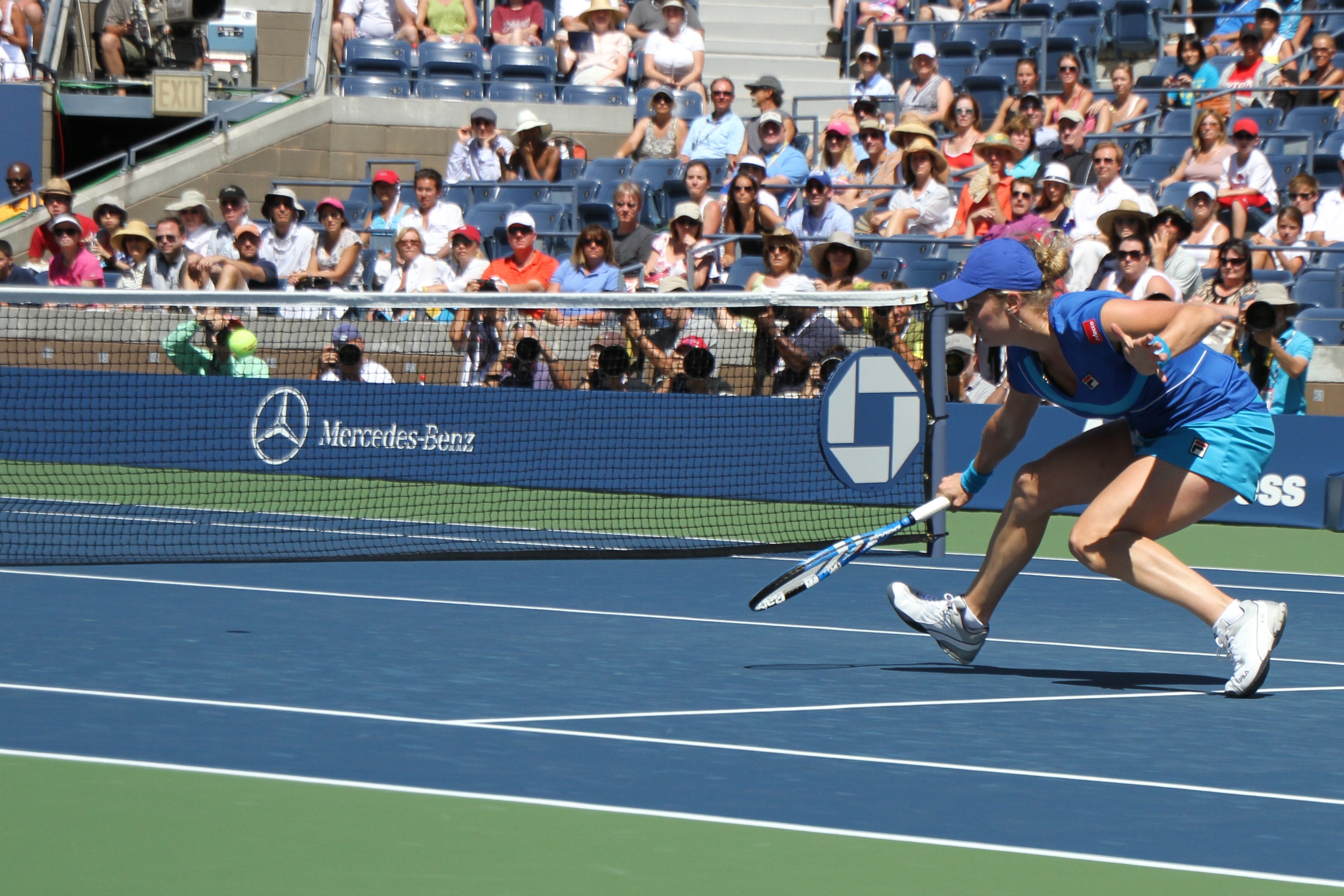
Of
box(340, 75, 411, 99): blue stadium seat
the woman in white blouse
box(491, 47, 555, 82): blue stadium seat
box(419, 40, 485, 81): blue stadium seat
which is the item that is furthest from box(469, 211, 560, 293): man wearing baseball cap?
box(340, 75, 411, 99): blue stadium seat

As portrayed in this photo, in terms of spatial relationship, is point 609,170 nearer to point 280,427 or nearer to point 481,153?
point 481,153

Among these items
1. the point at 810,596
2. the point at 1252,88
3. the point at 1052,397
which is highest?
the point at 1252,88

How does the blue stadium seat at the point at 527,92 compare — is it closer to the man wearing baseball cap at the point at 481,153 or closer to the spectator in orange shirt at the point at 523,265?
the man wearing baseball cap at the point at 481,153

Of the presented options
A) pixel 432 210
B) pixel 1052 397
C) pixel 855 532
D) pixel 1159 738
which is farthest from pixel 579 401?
pixel 1159 738

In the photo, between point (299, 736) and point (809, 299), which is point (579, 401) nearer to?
point (809, 299)

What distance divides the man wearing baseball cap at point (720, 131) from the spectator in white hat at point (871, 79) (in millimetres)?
1861

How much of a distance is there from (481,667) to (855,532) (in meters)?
4.65

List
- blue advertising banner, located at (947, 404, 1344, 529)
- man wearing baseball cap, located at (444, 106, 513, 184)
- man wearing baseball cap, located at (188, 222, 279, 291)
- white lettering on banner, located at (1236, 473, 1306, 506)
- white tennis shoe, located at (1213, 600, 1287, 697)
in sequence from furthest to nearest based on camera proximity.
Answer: man wearing baseball cap, located at (444, 106, 513, 184), man wearing baseball cap, located at (188, 222, 279, 291), white lettering on banner, located at (1236, 473, 1306, 506), blue advertising banner, located at (947, 404, 1344, 529), white tennis shoe, located at (1213, 600, 1287, 697)

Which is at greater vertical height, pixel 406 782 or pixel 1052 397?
pixel 1052 397

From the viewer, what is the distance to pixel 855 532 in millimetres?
11195

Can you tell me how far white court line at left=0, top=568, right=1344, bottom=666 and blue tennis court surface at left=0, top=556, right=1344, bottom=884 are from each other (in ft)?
0.09

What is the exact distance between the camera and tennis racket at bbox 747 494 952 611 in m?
7.04

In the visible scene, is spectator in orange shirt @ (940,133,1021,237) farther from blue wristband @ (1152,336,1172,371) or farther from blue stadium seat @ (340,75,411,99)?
blue wristband @ (1152,336,1172,371)

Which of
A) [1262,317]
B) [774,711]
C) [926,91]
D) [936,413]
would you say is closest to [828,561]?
[774,711]
